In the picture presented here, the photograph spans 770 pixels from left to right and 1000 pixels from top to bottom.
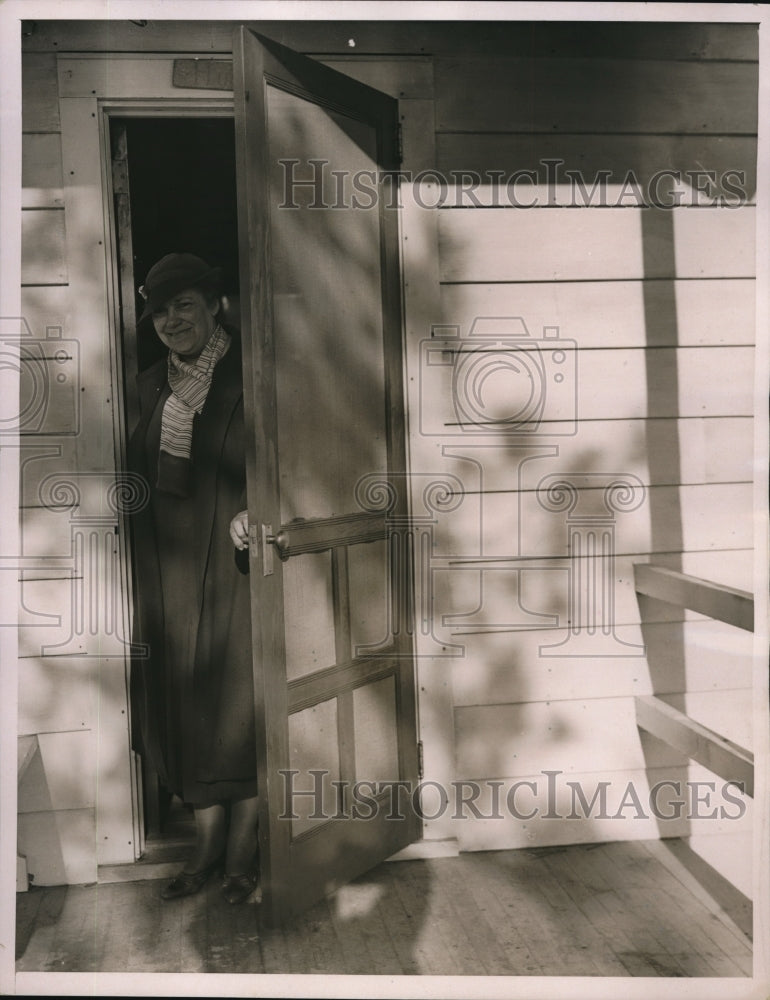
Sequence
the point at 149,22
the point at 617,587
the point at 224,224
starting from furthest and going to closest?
1. the point at 224,224
2. the point at 617,587
3. the point at 149,22

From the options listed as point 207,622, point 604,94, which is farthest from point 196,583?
point 604,94

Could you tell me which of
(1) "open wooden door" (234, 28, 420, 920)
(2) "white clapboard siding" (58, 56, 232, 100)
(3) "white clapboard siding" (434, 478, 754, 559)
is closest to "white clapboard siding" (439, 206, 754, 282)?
(1) "open wooden door" (234, 28, 420, 920)

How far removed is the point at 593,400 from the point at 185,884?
1896 mm

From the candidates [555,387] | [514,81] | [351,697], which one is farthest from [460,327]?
[351,697]

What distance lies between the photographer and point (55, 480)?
2.77 m

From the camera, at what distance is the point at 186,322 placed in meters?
3.02

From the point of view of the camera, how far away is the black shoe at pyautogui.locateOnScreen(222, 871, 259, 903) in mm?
2762

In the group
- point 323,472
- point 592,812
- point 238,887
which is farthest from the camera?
point 592,812

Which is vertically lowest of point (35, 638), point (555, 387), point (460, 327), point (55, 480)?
point (35, 638)

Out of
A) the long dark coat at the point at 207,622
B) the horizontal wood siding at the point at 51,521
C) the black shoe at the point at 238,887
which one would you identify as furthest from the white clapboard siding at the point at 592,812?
the horizontal wood siding at the point at 51,521

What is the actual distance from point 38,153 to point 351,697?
1.83 metres

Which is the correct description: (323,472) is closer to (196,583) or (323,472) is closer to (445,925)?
(196,583)

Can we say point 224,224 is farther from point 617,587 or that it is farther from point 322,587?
point 617,587

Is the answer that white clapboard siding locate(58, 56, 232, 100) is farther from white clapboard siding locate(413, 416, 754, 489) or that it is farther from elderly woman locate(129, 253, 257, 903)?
white clapboard siding locate(413, 416, 754, 489)
